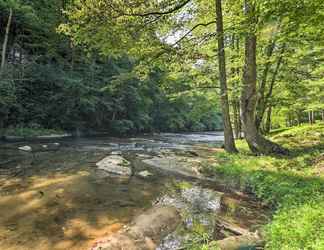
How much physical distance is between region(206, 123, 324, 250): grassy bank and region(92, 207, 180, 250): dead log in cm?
134

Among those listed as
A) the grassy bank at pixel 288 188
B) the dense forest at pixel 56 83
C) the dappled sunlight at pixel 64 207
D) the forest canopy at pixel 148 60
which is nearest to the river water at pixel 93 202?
the dappled sunlight at pixel 64 207

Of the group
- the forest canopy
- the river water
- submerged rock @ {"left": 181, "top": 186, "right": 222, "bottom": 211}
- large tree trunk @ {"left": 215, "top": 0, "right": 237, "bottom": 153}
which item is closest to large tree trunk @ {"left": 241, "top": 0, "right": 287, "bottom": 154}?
the forest canopy

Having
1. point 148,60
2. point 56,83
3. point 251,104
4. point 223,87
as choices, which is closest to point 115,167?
point 148,60

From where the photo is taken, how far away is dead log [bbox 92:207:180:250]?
320cm

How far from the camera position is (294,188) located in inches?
192

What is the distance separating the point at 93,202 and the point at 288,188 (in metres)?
3.62

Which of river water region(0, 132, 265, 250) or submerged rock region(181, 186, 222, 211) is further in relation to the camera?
submerged rock region(181, 186, 222, 211)

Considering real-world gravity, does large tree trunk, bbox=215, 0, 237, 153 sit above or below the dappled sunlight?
above

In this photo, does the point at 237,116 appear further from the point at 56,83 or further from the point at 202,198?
the point at 56,83

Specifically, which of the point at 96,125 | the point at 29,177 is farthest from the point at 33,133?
the point at 29,177

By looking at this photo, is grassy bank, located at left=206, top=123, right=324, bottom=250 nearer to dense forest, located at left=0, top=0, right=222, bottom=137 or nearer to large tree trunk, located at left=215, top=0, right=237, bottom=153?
large tree trunk, located at left=215, top=0, right=237, bottom=153

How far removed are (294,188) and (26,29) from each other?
20.1 meters

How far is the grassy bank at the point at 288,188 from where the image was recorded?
3006mm

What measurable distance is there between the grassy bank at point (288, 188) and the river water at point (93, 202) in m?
0.50
